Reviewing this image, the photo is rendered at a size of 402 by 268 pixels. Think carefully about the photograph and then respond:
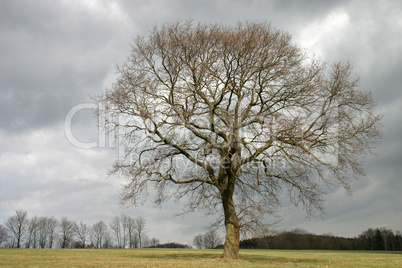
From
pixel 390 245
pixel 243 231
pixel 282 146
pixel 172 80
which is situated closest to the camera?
pixel 282 146

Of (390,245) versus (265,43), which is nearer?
(265,43)

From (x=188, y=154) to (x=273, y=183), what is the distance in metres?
5.08

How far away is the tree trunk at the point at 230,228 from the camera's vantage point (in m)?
17.4

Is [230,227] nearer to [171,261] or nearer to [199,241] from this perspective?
[171,261]

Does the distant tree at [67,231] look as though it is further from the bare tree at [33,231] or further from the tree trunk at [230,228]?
the tree trunk at [230,228]

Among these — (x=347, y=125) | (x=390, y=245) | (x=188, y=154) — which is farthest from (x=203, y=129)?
(x=390, y=245)

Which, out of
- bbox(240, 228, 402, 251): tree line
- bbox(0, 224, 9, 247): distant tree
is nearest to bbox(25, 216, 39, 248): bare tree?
bbox(0, 224, 9, 247): distant tree

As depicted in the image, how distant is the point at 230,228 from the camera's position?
17656 millimetres

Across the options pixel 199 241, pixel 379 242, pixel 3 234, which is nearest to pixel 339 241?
pixel 379 242

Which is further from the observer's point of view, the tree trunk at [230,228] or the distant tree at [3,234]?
the distant tree at [3,234]

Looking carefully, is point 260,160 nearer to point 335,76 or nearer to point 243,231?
point 243,231

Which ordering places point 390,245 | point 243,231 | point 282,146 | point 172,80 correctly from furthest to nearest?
1. point 390,245
2. point 172,80
3. point 243,231
4. point 282,146

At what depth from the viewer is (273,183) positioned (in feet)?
60.9

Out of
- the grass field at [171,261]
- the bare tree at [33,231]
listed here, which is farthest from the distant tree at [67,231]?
the grass field at [171,261]
